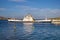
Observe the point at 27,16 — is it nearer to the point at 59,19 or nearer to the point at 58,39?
the point at 59,19

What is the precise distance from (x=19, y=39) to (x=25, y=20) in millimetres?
58521

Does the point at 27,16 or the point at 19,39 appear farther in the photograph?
the point at 27,16

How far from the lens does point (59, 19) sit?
Answer: 3206 inches

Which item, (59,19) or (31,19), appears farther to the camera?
(59,19)

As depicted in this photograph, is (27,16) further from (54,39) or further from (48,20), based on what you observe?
(54,39)

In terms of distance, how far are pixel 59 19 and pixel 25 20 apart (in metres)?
19.5

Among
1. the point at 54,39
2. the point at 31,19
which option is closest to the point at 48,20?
the point at 31,19

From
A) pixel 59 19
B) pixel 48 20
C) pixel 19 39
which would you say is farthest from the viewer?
pixel 59 19

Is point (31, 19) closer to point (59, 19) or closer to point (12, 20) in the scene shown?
point (12, 20)

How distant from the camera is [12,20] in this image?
7519 centimetres

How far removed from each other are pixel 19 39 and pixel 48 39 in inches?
101

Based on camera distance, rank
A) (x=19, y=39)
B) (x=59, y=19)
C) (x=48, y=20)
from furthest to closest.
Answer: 1. (x=59, y=19)
2. (x=48, y=20)
3. (x=19, y=39)

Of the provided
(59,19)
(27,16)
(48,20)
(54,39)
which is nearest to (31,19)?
(27,16)

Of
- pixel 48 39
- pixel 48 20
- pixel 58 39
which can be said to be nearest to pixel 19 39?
pixel 48 39
